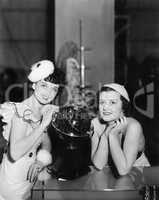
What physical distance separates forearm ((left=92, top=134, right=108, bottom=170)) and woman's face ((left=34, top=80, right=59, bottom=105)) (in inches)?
7.9

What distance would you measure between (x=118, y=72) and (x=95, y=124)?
0.64m

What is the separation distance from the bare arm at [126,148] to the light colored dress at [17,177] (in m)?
0.23

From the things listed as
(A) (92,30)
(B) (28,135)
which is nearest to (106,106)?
(B) (28,135)

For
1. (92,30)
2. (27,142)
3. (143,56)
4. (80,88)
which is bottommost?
(27,142)

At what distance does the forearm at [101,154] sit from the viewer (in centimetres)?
127

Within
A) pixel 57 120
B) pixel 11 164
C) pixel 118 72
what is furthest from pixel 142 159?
pixel 118 72

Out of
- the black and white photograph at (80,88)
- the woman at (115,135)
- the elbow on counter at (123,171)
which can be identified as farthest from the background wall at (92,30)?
the elbow on counter at (123,171)

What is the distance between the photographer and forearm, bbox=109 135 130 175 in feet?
4.06

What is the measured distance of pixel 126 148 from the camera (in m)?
1.27

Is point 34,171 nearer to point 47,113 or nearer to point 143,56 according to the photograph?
point 47,113

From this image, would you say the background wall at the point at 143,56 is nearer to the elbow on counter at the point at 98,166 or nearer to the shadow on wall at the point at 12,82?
the shadow on wall at the point at 12,82

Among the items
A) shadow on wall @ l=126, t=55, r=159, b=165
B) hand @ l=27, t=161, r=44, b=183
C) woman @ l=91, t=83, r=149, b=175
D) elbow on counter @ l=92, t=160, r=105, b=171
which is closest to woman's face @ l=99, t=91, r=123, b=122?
woman @ l=91, t=83, r=149, b=175

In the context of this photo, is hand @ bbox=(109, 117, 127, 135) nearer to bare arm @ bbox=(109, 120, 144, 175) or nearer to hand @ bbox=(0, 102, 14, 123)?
bare arm @ bbox=(109, 120, 144, 175)

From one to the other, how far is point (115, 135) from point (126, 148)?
0.05 m
